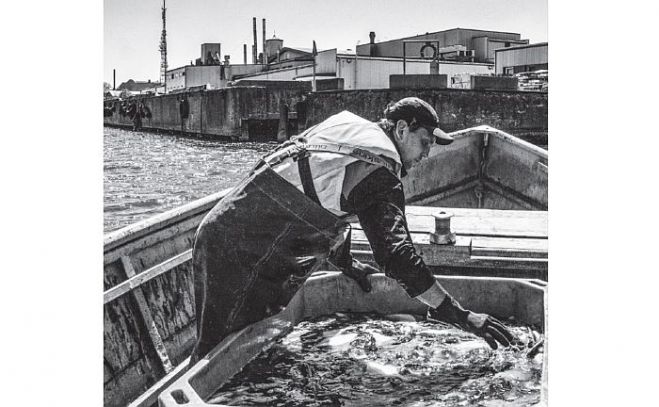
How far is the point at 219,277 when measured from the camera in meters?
2.71

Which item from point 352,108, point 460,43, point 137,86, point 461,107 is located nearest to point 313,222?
point 460,43

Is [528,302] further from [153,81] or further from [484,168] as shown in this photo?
[484,168]

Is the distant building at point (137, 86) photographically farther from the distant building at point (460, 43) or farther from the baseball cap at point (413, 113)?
the baseball cap at point (413, 113)

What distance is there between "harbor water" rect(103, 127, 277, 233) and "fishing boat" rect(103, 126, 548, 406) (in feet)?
0.88

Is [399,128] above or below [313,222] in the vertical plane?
above

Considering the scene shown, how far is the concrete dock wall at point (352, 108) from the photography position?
6.43 m

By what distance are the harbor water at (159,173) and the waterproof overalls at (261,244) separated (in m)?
0.28

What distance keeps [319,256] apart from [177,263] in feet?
2.38

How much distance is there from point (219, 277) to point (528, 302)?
1.20 meters

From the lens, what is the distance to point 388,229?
2.47 metres

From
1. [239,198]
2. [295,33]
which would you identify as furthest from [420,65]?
[239,198]

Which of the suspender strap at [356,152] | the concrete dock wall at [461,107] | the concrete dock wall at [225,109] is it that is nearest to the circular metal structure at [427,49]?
the suspender strap at [356,152]

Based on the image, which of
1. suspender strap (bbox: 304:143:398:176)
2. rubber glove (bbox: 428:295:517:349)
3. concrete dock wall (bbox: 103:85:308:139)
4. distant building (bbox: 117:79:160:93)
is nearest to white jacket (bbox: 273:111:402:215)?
suspender strap (bbox: 304:143:398:176)

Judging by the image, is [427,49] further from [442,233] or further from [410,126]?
[410,126]
